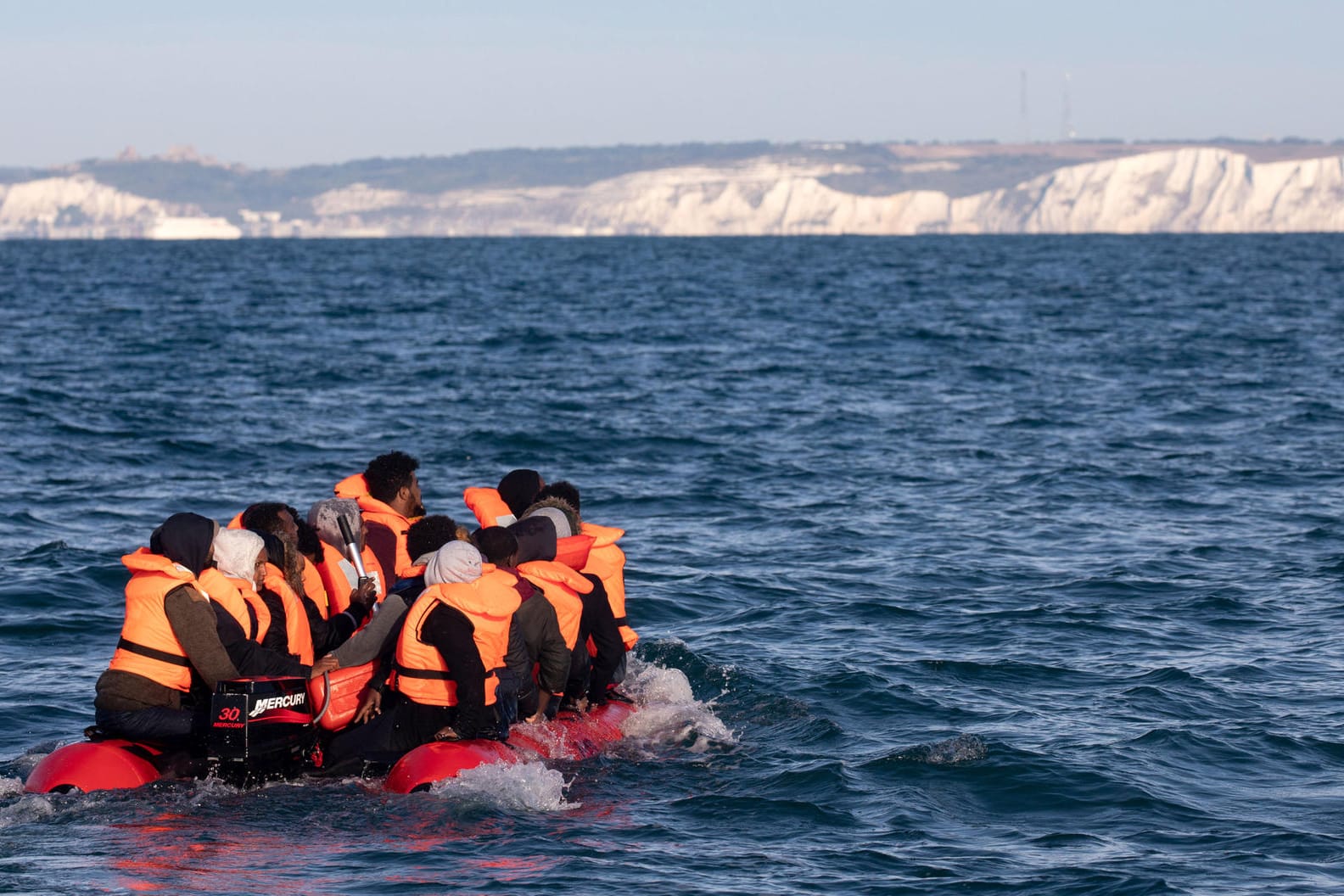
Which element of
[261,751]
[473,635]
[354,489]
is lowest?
[261,751]

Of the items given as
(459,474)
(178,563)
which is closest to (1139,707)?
(178,563)

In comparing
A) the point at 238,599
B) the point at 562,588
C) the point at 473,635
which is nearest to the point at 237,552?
the point at 238,599

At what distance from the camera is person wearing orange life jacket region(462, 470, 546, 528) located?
10.9 metres

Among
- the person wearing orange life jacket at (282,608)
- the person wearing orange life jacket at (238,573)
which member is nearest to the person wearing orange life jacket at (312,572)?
the person wearing orange life jacket at (282,608)

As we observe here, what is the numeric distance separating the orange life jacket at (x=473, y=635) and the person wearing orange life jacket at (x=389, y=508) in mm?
1664

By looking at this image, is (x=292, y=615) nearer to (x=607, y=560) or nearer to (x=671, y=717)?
(x=607, y=560)

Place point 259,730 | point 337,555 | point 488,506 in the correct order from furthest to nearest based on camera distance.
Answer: point 488,506 < point 337,555 < point 259,730

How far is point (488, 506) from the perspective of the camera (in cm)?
1090

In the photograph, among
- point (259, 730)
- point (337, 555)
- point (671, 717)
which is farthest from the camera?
point (671, 717)

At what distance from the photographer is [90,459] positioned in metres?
21.1

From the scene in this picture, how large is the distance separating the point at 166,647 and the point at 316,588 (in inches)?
60.8

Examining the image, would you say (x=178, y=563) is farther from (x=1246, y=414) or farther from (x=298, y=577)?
(x=1246, y=414)

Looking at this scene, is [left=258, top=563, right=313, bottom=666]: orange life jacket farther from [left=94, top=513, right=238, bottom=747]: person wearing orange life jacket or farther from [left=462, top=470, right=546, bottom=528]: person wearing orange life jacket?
[left=462, top=470, right=546, bottom=528]: person wearing orange life jacket

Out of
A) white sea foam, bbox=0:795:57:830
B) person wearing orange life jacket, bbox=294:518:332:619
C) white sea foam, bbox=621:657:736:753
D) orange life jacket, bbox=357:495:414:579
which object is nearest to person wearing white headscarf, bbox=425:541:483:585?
person wearing orange life jacket, bbox=294:518:332:619
